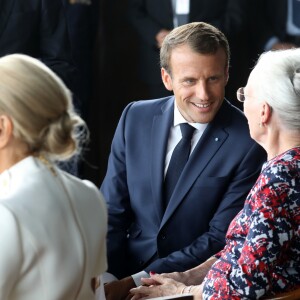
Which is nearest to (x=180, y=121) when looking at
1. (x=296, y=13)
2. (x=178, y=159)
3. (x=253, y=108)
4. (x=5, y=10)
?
(x=178, y=159)

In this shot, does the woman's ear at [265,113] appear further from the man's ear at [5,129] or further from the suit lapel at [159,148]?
the man's ear at [5,129]

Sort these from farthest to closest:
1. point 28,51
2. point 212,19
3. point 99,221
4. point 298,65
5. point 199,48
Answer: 1. point 212,19
2. point 28,51
3. point 199,48
4. point 298,65
5. point 99,221

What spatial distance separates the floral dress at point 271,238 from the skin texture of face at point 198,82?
75 cm

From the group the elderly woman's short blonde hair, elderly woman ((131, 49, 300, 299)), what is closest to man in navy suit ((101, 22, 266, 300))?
elderly woman ((131, 49, 300, 299))

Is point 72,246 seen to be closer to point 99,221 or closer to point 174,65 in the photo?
point 99,221

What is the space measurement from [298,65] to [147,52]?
285 centimetres

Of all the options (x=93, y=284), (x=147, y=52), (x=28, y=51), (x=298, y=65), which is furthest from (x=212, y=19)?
→ (x=93, y=284)

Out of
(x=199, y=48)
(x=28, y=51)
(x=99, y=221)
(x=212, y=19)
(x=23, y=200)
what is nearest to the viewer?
(x=23, y=200)

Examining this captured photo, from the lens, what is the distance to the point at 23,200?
1.70 m

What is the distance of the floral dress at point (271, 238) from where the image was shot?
2277 millimetres

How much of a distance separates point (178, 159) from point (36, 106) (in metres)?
1.47

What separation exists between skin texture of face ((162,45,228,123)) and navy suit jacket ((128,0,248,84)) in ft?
6.42

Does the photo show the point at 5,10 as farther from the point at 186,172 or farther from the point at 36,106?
the point at 36,106

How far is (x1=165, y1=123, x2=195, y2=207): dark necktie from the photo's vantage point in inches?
123
